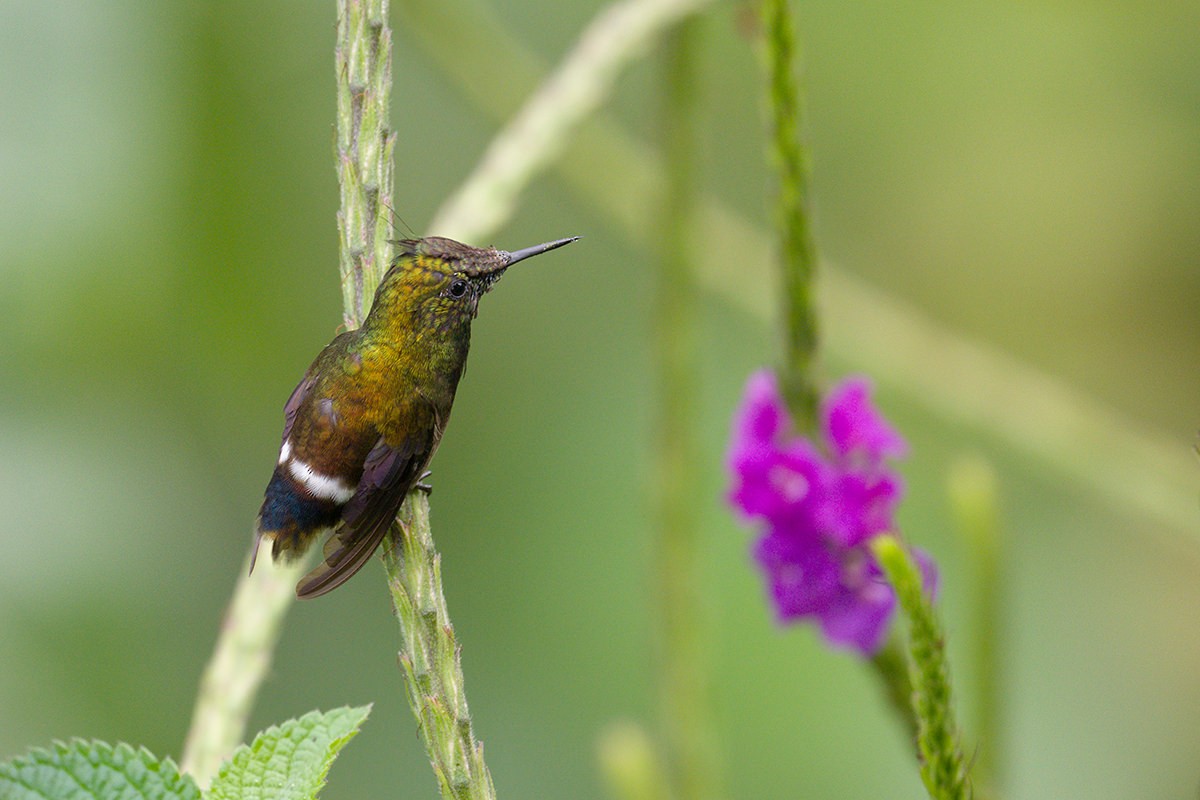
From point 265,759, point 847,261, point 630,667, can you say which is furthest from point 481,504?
point 265,759

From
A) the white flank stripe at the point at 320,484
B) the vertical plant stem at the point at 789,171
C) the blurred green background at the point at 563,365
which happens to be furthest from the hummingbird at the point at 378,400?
the blurred green background at the point at 563,365

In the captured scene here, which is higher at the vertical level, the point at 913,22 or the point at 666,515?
the point at 913,22

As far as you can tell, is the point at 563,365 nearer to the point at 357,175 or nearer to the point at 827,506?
the point at 827,506

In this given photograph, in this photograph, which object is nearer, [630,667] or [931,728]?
[931,728]

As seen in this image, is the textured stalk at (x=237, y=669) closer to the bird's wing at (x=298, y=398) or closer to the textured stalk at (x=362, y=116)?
the bird's wing at (x=298, y=398)

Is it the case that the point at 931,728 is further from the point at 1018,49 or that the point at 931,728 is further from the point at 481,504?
the point at 1018,49

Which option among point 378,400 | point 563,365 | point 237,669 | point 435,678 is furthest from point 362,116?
point 563,365

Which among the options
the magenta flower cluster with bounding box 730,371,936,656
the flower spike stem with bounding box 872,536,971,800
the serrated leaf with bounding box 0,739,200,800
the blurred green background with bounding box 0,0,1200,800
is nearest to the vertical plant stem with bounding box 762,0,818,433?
the magenta flower cluster with bounding box 730,371,936,656
